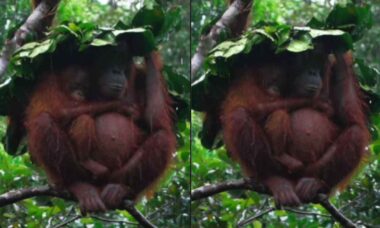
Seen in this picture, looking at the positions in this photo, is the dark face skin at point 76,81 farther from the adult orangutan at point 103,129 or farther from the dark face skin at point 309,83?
the dark face skin at point 309,83

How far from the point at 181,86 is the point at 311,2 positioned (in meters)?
0.51

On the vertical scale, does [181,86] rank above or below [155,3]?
below

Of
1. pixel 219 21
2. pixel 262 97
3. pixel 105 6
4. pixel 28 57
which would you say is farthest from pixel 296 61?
pixel 28 57

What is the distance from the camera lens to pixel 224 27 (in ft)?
8.29

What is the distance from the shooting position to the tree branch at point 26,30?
95.3 inches

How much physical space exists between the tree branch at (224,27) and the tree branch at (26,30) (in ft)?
1.64

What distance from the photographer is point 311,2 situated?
247 cm

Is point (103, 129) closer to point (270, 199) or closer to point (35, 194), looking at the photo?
point (35, 194)

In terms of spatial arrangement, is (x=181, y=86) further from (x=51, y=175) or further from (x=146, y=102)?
(x=51, y=175)

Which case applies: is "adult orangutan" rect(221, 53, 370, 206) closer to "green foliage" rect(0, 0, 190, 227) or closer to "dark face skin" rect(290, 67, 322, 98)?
"dark face skin" rect(290, 67, 322, 98)

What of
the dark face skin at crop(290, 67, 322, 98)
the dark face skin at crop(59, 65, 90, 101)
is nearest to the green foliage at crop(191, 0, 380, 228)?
the dark face skin at crop(290, 67, 322, 98)

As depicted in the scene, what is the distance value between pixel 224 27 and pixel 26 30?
646 mm

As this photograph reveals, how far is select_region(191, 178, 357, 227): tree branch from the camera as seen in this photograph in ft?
7.88

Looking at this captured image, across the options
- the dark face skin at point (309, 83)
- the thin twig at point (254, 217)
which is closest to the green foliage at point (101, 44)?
the thin twig at point (254, 217)
